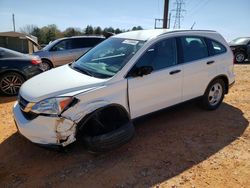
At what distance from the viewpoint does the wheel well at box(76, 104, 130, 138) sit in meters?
3.25

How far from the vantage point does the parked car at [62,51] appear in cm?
1084

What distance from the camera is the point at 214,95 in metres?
5.25

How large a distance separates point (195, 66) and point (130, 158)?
2.14 meters

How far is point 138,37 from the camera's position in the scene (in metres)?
4.16

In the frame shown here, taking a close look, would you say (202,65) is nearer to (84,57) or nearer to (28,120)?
(84,57)

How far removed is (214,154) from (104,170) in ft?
5.52

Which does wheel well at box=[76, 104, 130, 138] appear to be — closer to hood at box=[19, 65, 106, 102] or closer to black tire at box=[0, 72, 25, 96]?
hood at box=[19, 65, 106, 102]

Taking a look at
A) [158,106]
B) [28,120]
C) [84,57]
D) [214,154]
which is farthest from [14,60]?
[214,154]

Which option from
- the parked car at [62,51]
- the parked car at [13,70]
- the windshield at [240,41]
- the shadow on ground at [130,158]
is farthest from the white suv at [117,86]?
the windshield at [240,41]

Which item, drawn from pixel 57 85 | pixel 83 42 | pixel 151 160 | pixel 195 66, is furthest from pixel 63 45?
pixel 151 160

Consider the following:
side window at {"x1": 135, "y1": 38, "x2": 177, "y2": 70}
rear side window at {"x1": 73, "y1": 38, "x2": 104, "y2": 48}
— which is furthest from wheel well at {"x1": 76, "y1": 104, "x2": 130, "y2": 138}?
rear side window at {"x1": 73, "y1": 38, "x2": 104, "y2": 48}

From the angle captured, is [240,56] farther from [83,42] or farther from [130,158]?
[130,158]

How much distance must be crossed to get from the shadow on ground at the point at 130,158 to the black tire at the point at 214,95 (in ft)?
1.85

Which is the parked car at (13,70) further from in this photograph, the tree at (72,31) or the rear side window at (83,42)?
the tree at (72,31)
